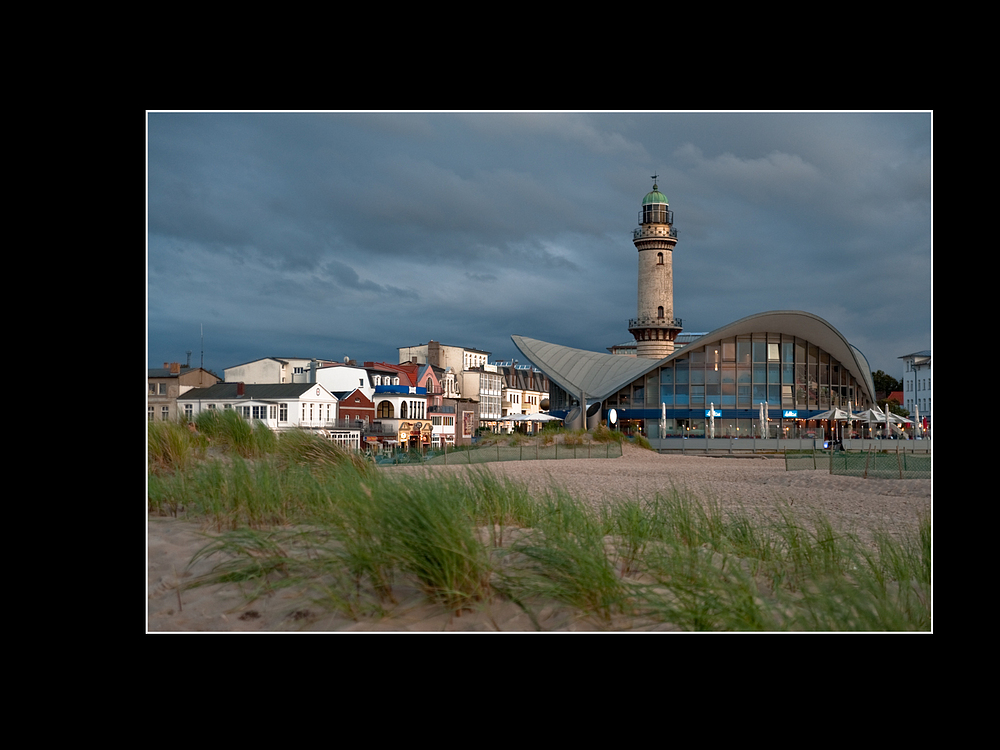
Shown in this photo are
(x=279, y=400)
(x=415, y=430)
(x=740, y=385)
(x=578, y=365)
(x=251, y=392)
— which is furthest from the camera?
(x=578, y=365)

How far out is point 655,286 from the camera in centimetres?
5325

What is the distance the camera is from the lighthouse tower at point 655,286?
5281 cm

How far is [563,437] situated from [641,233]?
108 ft

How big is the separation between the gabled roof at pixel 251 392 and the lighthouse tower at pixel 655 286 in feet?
113

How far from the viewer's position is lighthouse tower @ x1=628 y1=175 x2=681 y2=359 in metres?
52.8

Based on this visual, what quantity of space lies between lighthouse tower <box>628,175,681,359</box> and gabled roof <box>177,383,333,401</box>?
34531 mm

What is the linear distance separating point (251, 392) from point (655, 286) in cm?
3822

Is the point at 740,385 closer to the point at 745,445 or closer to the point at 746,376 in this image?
the point at 746,376

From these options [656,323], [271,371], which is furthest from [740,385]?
[271,371]

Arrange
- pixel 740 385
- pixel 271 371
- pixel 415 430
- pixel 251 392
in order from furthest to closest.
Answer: pixel 740 385
pixel 415 430
pixel 271 371
pixel 251 392

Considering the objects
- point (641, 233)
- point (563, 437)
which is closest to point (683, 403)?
point (563, 437)
